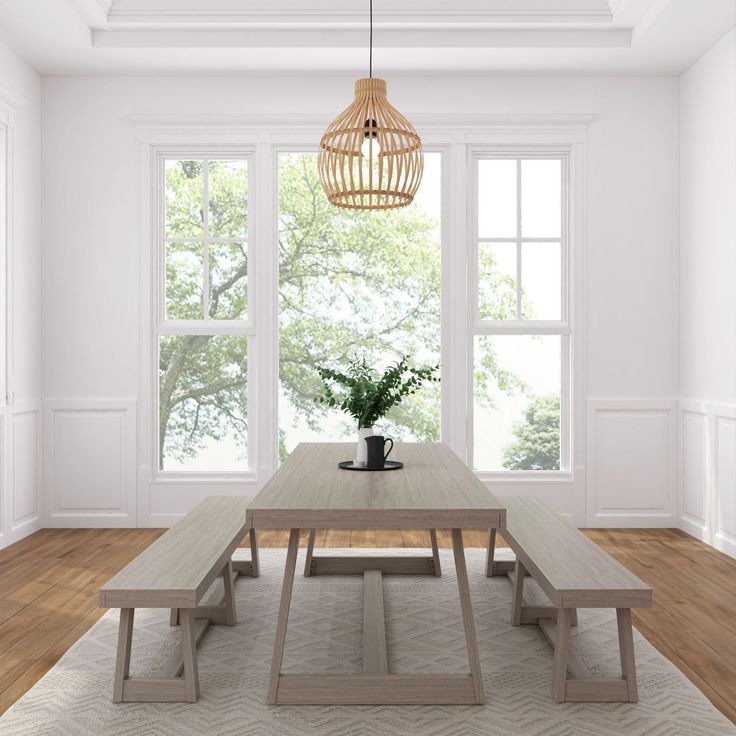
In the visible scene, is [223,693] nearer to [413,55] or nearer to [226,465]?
[226,465]

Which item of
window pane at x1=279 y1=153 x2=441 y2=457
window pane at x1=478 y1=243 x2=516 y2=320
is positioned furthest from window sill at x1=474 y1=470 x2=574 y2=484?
window pane at x1=478 y1=243 x2=516 y2=320

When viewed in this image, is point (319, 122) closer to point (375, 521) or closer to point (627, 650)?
point (375, 521)

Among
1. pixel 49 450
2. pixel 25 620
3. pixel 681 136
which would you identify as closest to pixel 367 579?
→ pixel 25 620

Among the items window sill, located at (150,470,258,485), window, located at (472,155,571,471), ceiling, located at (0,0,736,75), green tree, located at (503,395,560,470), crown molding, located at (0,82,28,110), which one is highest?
ceiling, located at (0,0,736,75)

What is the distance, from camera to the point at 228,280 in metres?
5.61

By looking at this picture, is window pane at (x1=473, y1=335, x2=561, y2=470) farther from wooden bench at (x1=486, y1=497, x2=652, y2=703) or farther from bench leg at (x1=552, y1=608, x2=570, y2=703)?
bench leg at (x1=552, y1=608, x2=570, y2=703)

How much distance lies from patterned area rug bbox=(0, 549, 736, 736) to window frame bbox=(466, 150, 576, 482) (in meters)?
1.72

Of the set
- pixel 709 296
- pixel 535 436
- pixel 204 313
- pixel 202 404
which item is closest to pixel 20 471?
pixel 202 404

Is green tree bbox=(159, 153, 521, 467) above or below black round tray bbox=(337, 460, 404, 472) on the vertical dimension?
above

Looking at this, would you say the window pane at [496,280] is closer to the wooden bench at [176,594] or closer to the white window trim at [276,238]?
the white window trim at [276,238]

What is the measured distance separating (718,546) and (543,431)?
1335mm

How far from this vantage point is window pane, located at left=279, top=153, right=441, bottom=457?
222 inches

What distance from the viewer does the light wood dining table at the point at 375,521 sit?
8.09 ft

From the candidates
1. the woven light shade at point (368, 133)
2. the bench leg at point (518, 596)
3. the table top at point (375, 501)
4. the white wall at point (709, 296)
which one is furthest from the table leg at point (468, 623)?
the white wall at point (709, 296)
